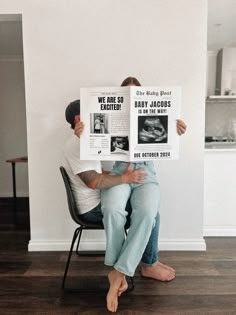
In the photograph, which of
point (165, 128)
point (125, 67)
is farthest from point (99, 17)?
point (165, 128)

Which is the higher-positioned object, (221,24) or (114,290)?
(221,24)

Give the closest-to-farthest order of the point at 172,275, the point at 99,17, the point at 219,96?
1. the point at 172,275
2. the point at 99,17
3. the point at 219,96

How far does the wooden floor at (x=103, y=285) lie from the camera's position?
1571 mm

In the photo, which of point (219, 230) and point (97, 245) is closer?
point (97, 245)

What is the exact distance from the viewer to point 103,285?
1.81 meters

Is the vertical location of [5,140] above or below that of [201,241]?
above

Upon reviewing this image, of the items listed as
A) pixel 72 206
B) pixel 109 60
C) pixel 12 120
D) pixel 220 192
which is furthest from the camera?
pixel 12 120

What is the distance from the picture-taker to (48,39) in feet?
7.20

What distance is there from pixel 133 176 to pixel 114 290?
0.62m

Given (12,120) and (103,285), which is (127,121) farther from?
(12,120)

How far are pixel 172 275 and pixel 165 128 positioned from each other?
95 cm

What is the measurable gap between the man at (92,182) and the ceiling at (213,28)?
1.23 metres

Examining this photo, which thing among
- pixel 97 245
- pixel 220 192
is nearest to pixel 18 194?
pixel 97 245

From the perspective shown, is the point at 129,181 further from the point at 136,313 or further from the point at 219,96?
the point at 219,96
